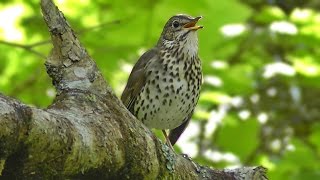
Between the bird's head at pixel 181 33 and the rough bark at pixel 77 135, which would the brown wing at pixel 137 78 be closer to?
the bird's head at pixel 181 33

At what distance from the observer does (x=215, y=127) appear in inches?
263

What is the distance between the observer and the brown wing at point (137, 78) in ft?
18.0

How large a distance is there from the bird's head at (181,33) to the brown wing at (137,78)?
15 centimetres

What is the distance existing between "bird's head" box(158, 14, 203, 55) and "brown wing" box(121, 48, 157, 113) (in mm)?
154

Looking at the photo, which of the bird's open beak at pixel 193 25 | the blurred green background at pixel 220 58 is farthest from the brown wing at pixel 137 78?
the bird's open beak at pixel 193 25

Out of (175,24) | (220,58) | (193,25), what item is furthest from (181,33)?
(220,58)

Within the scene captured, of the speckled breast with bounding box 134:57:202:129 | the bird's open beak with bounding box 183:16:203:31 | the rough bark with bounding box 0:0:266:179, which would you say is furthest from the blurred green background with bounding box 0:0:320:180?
the rough bark with bounding box 0:0:266:179

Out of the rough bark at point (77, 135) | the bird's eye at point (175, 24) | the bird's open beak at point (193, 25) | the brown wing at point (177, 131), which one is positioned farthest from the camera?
the brown wing at point (177, 131)

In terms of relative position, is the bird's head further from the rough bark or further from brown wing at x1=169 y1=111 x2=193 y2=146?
the rough bark

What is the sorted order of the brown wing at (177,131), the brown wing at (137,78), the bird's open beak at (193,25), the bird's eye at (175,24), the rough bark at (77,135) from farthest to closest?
the brown wing at (177,131)
the bird's eye at (175,24)
the brown wing at (137,78)
the bird's open beak at (193,25)
the rough bark at (77,135)

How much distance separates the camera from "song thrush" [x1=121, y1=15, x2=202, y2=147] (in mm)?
5383

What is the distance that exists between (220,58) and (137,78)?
2.32ft

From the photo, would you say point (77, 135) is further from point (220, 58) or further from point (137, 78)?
point (220, 58)

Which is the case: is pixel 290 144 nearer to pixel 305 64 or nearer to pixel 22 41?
pixel 305 64
